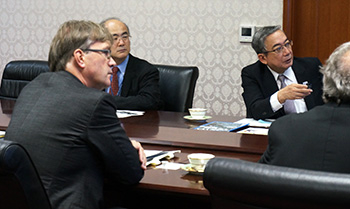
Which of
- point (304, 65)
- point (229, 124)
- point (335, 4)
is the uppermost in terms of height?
point (335, 4)

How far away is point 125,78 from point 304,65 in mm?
1272

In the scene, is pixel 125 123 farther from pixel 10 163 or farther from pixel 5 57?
pixel 5 57

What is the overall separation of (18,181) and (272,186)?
2.81ft

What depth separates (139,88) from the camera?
4.20 metres

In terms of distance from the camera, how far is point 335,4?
16.1 ft

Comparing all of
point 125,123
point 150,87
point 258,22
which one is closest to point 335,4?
point 258,22

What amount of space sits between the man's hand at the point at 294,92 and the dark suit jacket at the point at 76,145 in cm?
150

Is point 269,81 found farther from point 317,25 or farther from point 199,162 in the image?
point 199,162

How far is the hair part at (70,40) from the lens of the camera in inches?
93.8

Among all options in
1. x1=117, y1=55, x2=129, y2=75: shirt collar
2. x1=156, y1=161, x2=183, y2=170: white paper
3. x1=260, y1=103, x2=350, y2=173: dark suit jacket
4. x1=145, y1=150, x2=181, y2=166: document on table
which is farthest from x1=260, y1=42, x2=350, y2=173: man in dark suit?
x1=117, y1=55, x2=129, y2=75: shirt collar

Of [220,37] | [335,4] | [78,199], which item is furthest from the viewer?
[220,37]

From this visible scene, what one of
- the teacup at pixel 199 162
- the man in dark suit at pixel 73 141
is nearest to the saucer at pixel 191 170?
the teacup at pixel 199 162

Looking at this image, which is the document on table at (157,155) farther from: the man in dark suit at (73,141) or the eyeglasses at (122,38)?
the eyeglasses at (122,38)

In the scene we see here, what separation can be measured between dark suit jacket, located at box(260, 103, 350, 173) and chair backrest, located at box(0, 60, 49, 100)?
3013 mm
